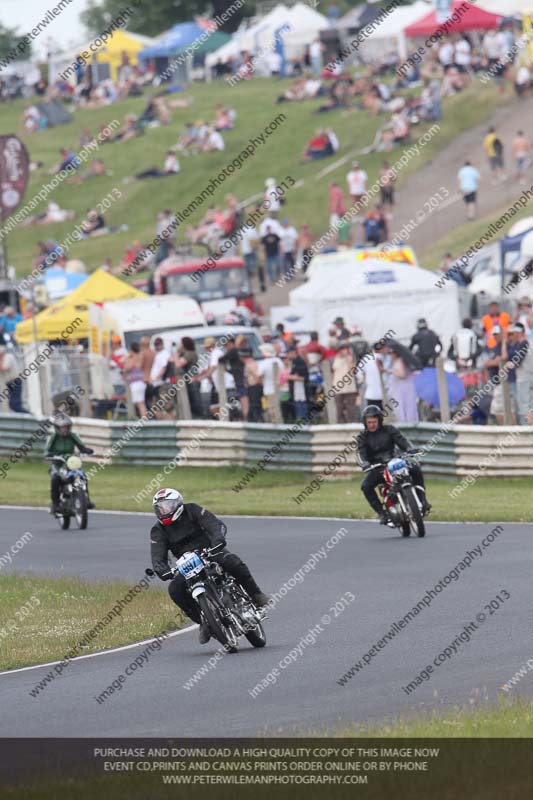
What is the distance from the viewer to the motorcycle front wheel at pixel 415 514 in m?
19.2

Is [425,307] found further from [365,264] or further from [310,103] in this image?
[310,103]

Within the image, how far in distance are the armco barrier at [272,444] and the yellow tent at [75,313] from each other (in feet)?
8.13

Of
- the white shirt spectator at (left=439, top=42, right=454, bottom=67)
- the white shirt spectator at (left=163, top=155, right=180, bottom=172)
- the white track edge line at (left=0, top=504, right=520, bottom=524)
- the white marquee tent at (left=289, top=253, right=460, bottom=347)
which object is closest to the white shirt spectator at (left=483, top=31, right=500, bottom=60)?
the white shirt spectator at (left=439, top=42, right=454, bottom=67)

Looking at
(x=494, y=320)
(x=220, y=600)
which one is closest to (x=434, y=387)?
(x=494, y=320)

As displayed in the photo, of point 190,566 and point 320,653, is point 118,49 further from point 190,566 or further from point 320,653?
point 320,653

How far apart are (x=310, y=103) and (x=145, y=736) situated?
5301cm

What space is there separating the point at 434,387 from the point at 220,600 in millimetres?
12835

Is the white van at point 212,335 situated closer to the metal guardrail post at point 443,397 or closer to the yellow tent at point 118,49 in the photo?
the metal guardrail post at point 443,397

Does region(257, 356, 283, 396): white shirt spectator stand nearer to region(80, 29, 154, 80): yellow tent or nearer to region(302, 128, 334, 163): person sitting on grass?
region(302, 128, 334, 163): person sitting on grass

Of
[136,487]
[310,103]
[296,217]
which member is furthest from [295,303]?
[310,103]

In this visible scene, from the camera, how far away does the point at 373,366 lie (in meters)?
25.4

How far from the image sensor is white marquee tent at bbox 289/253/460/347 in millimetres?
30406

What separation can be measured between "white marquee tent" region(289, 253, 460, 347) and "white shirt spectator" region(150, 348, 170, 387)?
10.4ft
